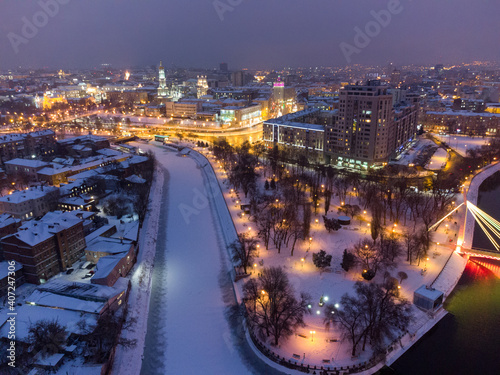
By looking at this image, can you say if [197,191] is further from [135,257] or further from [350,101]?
[350,101]

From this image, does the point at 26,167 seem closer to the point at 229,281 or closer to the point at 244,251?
the point at 229,281

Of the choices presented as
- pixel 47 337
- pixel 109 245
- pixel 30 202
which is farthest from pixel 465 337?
pixel 30 202

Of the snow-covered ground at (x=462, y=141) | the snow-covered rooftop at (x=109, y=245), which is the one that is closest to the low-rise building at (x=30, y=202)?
the snow-covered rooftop at (x=109, y=245)

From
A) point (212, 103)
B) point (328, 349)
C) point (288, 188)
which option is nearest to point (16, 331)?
point (328, 349)

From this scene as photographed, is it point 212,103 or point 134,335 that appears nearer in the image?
point 134,335

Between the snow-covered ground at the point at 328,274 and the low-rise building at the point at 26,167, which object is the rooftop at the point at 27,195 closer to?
the low-rise building at the point at 26,167

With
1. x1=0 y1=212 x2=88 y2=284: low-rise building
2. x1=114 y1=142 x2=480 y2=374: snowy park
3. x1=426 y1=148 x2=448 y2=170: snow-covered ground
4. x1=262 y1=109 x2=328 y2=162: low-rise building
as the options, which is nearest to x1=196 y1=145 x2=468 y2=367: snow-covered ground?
x1=114 y1=142 x2=480 y2=374: snowy park

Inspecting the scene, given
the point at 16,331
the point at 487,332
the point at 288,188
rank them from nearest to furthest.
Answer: the point at 16,331 → the point at 487,332 → the point at 288,188
